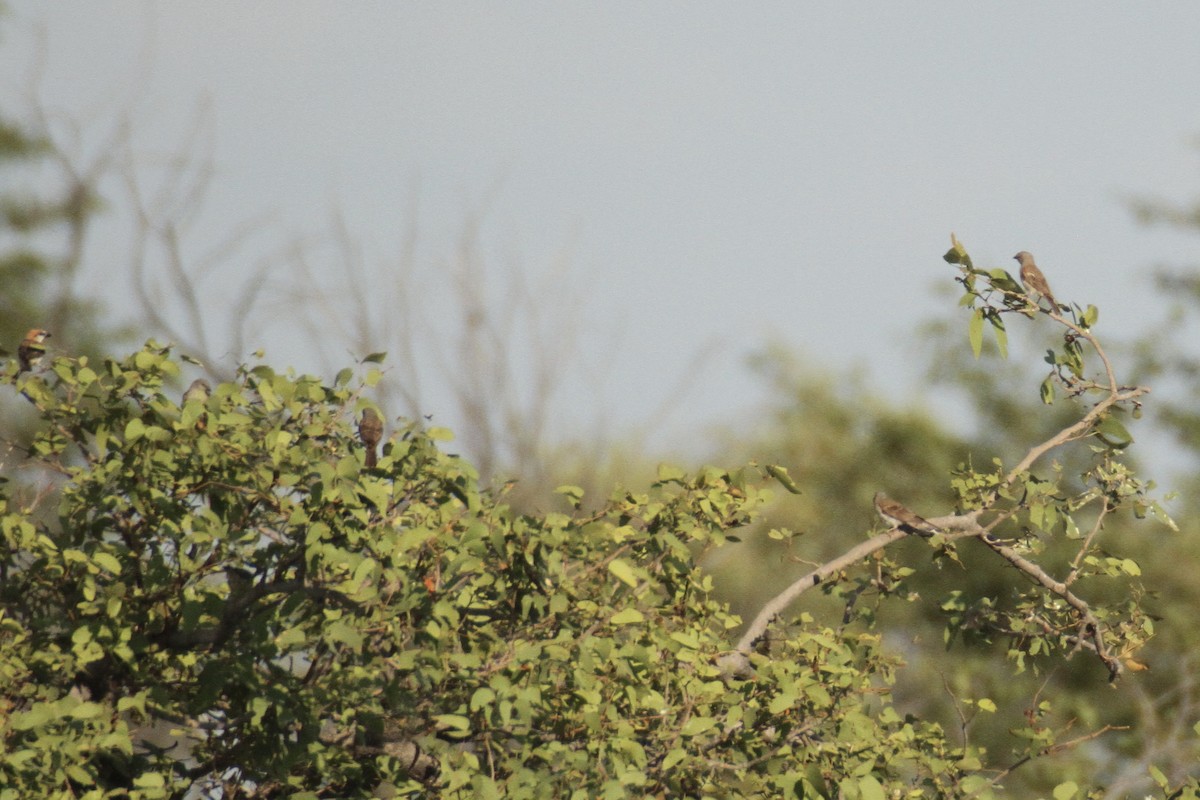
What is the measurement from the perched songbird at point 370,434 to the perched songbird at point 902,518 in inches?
72.3

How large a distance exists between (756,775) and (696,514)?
0.89 m

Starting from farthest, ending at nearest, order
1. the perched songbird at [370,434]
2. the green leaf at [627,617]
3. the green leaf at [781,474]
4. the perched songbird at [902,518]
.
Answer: the perched songbird at [902,518]
the perched songbird at [370,434]
the green leaf at [781,474]
the green leaf at [627,617]

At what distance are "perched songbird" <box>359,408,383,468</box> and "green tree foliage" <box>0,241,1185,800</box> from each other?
0.88 ft

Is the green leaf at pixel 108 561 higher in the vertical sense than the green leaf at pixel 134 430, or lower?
lower

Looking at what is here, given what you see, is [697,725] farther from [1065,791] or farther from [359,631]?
[1065,791]

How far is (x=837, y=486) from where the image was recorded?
21.9 metres

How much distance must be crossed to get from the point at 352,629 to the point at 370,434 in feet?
4.87

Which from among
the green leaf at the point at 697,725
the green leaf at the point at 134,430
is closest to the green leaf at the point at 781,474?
the green leaf at the point at 697,725

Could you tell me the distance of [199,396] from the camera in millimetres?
4750

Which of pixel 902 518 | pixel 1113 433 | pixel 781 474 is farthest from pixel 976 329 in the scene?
pixel 902 518

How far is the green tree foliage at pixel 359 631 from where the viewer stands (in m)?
3.96

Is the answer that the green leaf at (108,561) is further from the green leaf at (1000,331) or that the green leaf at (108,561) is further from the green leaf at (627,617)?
the green leaf at (1000,331)

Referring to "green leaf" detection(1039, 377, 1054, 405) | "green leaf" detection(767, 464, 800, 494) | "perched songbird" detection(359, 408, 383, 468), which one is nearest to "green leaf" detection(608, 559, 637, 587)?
"green leaf" detection(767, 464, 800, 494)

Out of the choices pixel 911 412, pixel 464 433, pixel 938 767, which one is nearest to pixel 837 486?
pixel 911 412
